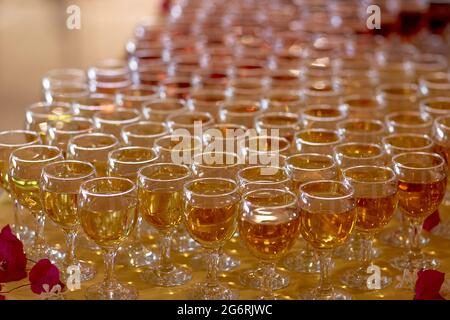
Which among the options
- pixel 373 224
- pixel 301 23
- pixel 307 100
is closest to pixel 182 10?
pixel 301 23

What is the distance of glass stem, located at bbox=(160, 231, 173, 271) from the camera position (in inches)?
79.6

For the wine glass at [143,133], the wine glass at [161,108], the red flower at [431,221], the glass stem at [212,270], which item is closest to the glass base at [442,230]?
the red flower at [431,221]

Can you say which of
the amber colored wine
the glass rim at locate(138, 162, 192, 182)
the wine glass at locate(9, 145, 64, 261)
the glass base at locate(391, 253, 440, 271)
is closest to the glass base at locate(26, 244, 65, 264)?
the wine glass at locate(9, 145, 64, 261)

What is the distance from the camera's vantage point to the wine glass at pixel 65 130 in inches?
94.3

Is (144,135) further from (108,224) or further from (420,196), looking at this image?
(420,196)

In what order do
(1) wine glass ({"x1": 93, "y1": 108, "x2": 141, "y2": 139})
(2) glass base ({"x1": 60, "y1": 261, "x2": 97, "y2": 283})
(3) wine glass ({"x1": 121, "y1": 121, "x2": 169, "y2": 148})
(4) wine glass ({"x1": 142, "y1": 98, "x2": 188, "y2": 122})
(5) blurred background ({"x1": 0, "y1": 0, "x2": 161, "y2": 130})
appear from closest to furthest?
(2) glass base ({"x1": 60, "y1": 261, "x2": 97, "y2": 283}) → (3) wine glass ({"x1": 121, "y1": 121, "x2": 169, "y2": 148}) → (1) wine glass ({"x1": 93, "y1": 108, "x2": 141, "y2": 139}) → (4) wine glass ({"x1": 142, "y1": 98, "x2": 188, "y2": 122}) → (5) blurred background ({"x1": 0, "y1": 0, "x2": 161, "y2": 130})

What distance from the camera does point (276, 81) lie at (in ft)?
10.9

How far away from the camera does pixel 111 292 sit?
6.25ft

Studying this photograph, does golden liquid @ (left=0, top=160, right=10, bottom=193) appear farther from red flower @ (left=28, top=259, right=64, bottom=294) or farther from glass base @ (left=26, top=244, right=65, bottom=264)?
red flower @ (left=28, top=259, right=64, bottom=294)

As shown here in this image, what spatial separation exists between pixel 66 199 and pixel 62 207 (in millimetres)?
24

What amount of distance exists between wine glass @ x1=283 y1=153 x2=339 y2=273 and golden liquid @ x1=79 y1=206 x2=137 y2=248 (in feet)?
1.35

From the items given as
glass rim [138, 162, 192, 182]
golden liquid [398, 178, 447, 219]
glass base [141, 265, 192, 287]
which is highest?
glass rim [138, 162, 192, 182]

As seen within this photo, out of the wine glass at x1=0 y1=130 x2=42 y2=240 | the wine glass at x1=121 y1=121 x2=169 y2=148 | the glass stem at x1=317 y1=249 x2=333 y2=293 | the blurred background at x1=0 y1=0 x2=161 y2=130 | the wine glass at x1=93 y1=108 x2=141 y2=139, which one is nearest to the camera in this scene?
the glass stem at x1=317 y1=249 x2=333 y2=293

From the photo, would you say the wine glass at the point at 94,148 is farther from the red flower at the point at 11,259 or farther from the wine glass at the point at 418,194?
the wine glass at the point at 418,194
